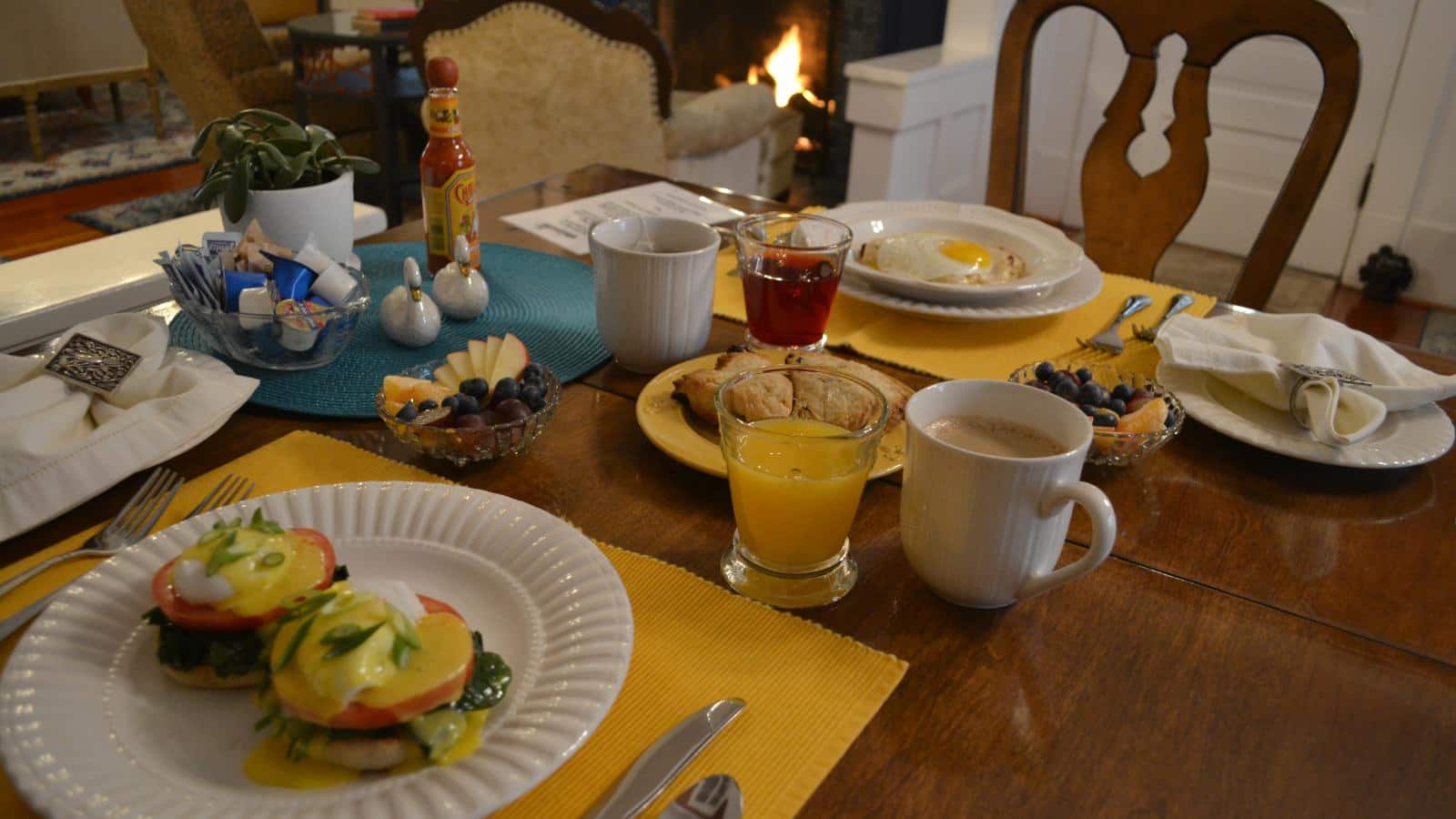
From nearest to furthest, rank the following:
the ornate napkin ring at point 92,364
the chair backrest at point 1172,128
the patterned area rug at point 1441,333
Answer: the ornate napkin ring at point 92,364 → the chair backrest at point 1172,128 → the patterned area rug at point 1441,333

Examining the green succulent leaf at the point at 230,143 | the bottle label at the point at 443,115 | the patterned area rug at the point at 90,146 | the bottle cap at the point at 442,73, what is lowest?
the patterned area rug at the point at 90,146

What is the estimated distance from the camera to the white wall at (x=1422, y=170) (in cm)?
319

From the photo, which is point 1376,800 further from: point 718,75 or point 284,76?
point 718,75

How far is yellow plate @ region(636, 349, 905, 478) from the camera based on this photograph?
2.91 ft

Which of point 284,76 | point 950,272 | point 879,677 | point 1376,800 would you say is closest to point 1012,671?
point 879,677

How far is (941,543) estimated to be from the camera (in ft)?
2.43

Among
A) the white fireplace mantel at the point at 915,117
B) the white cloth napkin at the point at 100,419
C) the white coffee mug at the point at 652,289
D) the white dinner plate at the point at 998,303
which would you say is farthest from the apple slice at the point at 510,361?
the white fireplace mantel at the point at 915,117

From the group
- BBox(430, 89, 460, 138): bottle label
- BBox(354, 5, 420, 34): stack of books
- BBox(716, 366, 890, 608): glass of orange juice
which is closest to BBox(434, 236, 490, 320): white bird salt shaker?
BBox(430, 89, 460, 138): bottle label

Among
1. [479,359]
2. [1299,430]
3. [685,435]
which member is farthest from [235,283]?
[1299,430]

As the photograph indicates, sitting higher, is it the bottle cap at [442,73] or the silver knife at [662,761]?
the bottle cap at [442,73]

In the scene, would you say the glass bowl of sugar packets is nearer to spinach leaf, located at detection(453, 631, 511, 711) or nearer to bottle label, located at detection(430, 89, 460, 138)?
bottle label, located at detection(430, 89, 460, 138)

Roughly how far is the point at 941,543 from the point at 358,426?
563 millimetres

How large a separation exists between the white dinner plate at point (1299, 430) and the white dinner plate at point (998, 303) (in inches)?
7.8

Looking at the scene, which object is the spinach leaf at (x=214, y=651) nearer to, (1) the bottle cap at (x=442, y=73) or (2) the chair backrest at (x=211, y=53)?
(1) the bottle cap at (x=442, y=73)
